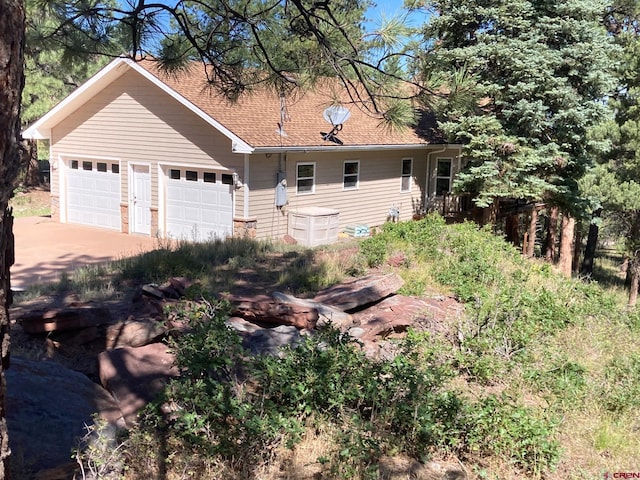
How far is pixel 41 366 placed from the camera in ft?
15.8

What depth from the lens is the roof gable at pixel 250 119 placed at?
50.0 ft

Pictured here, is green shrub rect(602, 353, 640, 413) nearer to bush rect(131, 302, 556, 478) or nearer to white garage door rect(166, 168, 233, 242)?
bush rect(131, 302, 556, 478)

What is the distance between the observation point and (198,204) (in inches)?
659

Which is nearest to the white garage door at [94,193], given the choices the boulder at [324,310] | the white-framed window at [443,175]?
the white-framed window at [443,175]

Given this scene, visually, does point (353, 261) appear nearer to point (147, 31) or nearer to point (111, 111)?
point (147, 31)

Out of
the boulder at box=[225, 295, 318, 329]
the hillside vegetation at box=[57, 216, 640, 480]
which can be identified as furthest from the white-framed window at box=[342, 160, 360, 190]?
the hillside vegetation at box=[57, 216, 640, 480]

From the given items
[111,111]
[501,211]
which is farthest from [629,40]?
[111,111]

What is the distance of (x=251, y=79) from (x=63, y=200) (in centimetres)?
1473

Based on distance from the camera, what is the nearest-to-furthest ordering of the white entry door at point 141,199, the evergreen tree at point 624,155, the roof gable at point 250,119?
the roof gable at point 250,119, the white entry door at point 141,199, the evergreen tree at point 624,155

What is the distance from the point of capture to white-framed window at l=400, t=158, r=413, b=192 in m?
21.5

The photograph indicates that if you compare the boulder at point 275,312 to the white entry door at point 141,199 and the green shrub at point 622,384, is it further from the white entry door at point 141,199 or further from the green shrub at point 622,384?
the white entry door at point 141,199

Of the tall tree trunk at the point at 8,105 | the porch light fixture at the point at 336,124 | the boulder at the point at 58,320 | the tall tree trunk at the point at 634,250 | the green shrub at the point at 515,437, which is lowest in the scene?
the tall tree trunk at the point at 634,250

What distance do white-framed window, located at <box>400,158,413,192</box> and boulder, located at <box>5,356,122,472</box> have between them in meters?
17.7

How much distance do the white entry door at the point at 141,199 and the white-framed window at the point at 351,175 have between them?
6.04 meters
